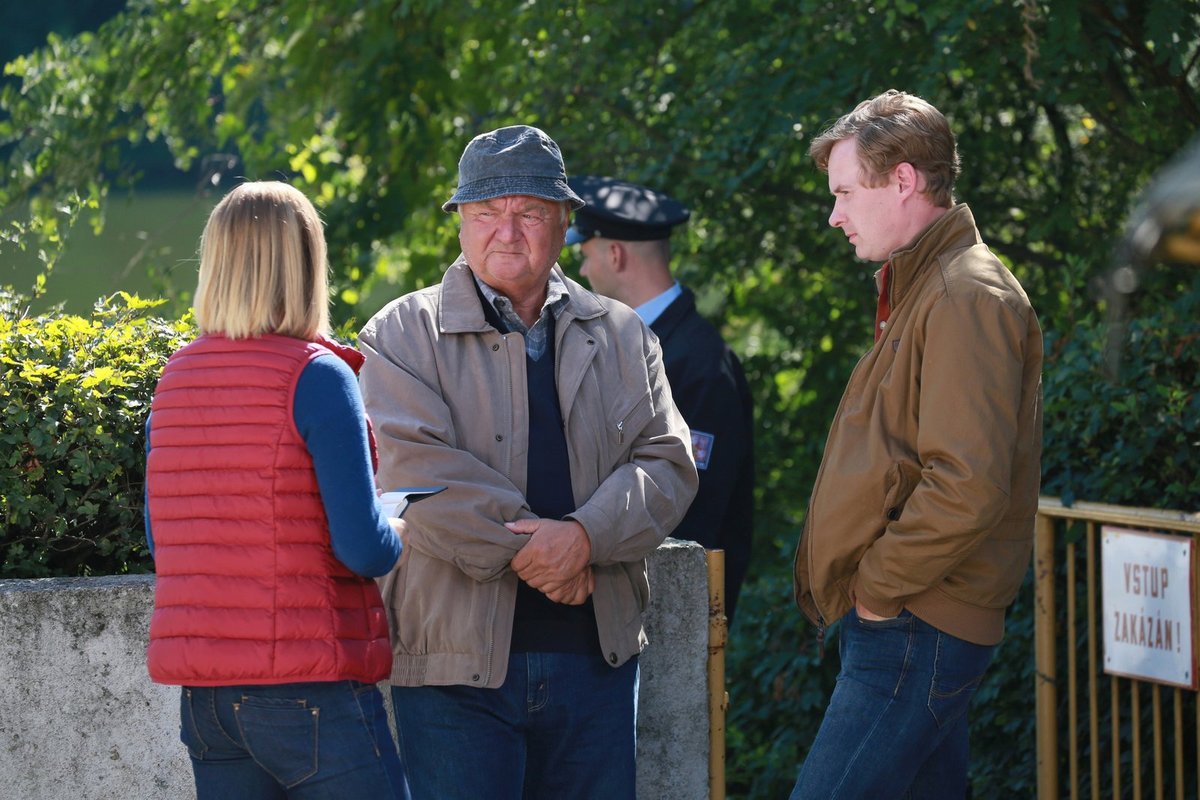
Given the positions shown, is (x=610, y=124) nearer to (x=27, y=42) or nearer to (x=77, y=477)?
(x=77, y=477)

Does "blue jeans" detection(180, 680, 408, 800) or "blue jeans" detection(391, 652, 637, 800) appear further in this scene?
"blue jeans" detection(391, 652, 637, 800)

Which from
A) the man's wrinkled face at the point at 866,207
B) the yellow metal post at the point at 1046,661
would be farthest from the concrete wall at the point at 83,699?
the yellow metal post at the point at 1046,661

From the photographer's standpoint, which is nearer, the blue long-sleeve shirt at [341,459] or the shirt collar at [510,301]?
the blue long-sleeve shirt at [341,459]

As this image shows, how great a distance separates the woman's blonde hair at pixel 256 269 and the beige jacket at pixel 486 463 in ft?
1.44

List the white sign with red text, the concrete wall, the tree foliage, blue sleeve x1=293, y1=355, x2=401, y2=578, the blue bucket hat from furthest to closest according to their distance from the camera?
the tree foliage < the white sign with red text < the concrete wall < the blue bucket hat < blue sleeve x1=293, y1=355, x2=401, y2=578

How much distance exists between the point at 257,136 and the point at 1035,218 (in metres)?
4.49

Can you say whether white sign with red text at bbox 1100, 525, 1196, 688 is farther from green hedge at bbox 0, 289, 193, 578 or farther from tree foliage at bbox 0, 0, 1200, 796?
green hedge at bbox 0, 289, 193, 578

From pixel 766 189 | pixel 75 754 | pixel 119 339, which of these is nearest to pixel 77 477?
pixel 119 339

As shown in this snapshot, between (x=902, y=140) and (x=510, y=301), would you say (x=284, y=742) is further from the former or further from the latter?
(x=902, y=140)

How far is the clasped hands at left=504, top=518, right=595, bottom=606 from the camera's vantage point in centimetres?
293

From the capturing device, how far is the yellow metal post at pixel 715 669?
380cm

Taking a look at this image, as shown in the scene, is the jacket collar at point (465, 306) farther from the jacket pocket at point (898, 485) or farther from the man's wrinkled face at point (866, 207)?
the jacket pocket at point (898, 485)

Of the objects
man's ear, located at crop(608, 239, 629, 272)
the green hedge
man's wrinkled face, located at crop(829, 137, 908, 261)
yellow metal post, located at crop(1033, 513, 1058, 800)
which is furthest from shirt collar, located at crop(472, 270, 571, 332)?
yellow metal post, located at crop(1033, 513, 1058, 800)

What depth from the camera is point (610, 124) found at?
7.30 meters
